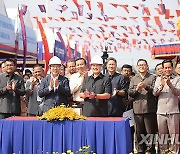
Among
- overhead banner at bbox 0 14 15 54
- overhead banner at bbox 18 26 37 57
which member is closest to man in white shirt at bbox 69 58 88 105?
overhead banner at bbox 0 14 15 54

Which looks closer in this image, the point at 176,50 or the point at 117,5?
the point at 176,50

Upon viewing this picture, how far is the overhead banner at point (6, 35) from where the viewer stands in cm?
1198

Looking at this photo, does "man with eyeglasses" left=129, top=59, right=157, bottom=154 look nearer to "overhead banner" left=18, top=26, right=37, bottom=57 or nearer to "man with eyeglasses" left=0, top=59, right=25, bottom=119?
"man with eyeglasses" left=0, top=59, right=25, bottom=119

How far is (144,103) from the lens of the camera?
6152 millimetres

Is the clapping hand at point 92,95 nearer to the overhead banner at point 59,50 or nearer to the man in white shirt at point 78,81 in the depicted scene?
the man in white shirt at point 78,81

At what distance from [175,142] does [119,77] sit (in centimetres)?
131

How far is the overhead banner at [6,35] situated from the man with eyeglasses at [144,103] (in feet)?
21.8

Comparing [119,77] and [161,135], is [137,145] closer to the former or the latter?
[161,135]

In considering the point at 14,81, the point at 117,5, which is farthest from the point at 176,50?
the point at 14,81

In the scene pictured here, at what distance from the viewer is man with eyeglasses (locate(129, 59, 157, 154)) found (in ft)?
20.2

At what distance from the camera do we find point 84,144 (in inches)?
202

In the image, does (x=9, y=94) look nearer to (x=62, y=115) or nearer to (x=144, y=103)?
(x=62, y=115)

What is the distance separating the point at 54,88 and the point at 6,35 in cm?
704

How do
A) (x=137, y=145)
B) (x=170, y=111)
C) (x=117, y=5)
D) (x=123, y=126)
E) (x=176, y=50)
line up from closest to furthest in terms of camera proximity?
(x=123, y=126) < (x=170, y=111) < (x=137, y=145) < (x=176, y=50) < (x=117, y=5)
